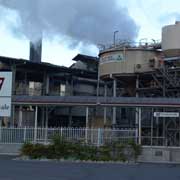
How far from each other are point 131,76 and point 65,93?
1696 cm

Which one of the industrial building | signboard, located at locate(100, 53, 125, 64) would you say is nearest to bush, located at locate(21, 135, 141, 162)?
the industrial building

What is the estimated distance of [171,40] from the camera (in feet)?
160

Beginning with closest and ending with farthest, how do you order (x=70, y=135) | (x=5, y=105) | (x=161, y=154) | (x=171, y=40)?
1. (x=5, y=105)
2. (x=161, y=154)
3. (x=70, y=135)
4. (x=171, y=40)

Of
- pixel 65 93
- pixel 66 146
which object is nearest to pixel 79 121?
pixel 65 93

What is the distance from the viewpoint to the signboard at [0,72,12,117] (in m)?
A: 25.0

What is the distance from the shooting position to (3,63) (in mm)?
57812

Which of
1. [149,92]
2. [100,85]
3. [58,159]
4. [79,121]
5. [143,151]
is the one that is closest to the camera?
[58,159]

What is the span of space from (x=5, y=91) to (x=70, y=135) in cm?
903

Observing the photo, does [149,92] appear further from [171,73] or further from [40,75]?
[40,75]

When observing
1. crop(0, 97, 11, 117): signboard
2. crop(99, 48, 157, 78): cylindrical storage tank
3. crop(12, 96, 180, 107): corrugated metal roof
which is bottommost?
crop(0, 97, 11, 117): signboard

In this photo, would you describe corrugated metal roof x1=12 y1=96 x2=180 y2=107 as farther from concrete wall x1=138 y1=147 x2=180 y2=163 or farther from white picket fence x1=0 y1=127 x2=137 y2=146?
concrete wall x1=138 y1=147 x2=180 y2=163

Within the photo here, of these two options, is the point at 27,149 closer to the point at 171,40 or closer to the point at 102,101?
the point at 102,101

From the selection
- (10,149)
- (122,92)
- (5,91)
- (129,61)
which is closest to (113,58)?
(129,61)

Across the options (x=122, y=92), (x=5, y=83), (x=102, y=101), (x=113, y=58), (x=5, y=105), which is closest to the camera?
(x=5, y=83)
